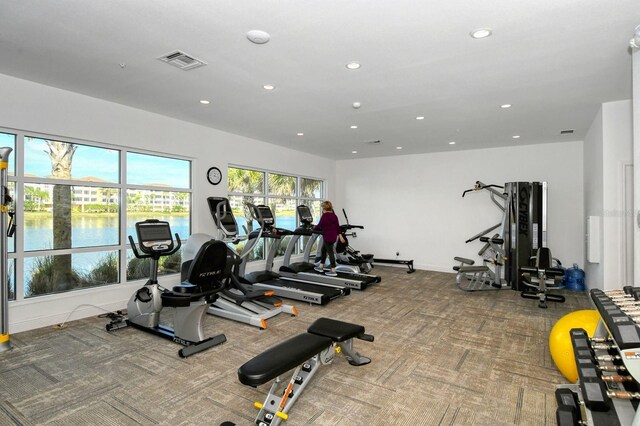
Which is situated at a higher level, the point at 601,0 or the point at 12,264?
the point at 601,0

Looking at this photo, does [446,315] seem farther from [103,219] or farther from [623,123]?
[103,219]

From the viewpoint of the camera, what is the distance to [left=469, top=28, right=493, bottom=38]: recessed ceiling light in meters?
2.70

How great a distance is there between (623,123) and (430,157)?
414 cm

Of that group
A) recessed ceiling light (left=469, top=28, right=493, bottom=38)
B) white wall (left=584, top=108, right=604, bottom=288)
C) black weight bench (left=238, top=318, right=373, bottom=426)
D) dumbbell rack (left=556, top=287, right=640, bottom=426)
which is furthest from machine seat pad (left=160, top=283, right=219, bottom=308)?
white wall (left=584, top=108, right=604, bottom=288)

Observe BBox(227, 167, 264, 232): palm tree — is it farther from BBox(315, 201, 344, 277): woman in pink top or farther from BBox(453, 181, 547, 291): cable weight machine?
BBox(453, 181, 547, 291): cable weight machine

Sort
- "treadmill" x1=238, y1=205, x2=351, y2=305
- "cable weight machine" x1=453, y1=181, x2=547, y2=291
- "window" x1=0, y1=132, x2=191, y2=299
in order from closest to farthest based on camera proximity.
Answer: "window" x1=0, y1=132, x2=191, y2=299
"treadmill" x1=238, y1=205, x2=351, y2=305
"cable weight machine" x1=453, y1=181, x2=547, y2=291

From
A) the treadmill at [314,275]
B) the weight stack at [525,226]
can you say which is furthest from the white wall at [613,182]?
the treadmill at [314,275]

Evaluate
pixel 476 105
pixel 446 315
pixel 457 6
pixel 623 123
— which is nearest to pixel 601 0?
pixel 457 6

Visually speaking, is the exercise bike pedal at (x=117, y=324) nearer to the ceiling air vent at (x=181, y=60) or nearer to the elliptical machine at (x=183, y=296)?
the elliptical machine at (x=183, y=296)

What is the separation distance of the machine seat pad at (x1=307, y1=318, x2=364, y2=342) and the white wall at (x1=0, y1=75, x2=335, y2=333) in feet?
11.4

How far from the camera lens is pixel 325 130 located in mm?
6148

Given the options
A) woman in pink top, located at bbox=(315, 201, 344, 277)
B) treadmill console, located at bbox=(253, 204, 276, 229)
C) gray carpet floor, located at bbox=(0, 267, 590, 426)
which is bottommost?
gray carpet floor, located at bbox=(0, 267, 590, 426)

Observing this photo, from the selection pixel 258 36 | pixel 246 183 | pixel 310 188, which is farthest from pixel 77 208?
pixel 310 188

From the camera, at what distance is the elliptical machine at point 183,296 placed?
11.2 ft
